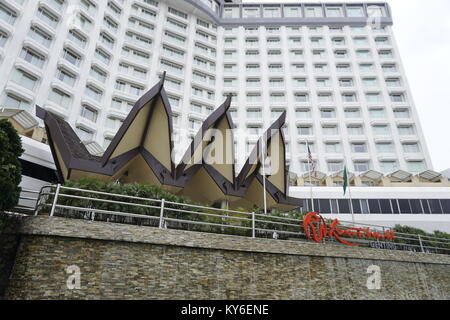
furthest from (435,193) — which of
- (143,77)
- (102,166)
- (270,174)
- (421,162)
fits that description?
(143,77)

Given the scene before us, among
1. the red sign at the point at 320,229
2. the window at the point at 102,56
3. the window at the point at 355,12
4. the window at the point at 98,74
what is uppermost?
the window at the point at 355,12

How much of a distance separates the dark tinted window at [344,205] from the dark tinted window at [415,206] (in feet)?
21.2

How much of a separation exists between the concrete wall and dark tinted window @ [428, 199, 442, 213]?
1985cm

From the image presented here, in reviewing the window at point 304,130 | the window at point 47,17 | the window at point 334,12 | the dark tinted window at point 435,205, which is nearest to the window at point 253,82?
the window at point 304,130

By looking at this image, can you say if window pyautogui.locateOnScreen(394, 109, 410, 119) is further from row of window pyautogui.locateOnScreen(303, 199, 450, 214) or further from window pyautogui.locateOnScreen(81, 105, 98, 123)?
window pyautogui.locateOnScreen(81, 105, 98, 123)

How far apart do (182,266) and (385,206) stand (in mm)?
27067

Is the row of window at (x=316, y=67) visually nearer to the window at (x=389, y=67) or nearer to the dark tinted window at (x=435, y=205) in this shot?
the window at (x=389, y=67)

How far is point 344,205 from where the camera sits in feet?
95.9

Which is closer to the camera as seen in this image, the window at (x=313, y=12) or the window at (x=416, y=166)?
the window at (x=416, y=166)

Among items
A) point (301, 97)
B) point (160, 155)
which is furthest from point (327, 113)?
point (160, 155)

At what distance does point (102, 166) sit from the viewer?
15758 mm

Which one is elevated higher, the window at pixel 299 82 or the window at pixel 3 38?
the window at pixel 299 82

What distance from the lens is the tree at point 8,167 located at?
745 cm
